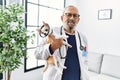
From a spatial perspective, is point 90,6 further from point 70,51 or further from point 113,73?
point 70,51

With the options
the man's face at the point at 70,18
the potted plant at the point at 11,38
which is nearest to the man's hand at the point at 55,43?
the man's face at the point at 70,18

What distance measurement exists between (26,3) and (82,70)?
5.47ft

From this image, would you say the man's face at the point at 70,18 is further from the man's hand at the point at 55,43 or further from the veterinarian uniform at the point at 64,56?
the man's hand at the point at 55,43

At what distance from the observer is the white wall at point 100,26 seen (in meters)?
3.28

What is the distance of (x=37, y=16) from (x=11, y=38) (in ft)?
4.88

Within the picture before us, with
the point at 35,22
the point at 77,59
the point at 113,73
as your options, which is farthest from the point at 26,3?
the point at 113,73

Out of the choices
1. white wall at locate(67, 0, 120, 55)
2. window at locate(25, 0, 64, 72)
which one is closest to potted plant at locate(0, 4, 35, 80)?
window at locate(25, 0, 64, 72)

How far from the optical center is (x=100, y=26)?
139 inches

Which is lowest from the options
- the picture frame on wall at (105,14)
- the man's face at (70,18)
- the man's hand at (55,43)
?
the man's hand at (55,43)

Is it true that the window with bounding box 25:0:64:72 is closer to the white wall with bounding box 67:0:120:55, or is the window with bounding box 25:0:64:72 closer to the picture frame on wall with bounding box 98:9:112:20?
the white wall with bounding box 67:0:120:55

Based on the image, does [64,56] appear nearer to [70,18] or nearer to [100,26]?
[70,18]

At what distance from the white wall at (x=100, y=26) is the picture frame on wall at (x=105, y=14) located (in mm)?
60

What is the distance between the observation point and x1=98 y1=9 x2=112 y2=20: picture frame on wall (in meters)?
3.35

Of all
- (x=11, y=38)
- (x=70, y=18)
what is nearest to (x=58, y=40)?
(x=70, y=18)
